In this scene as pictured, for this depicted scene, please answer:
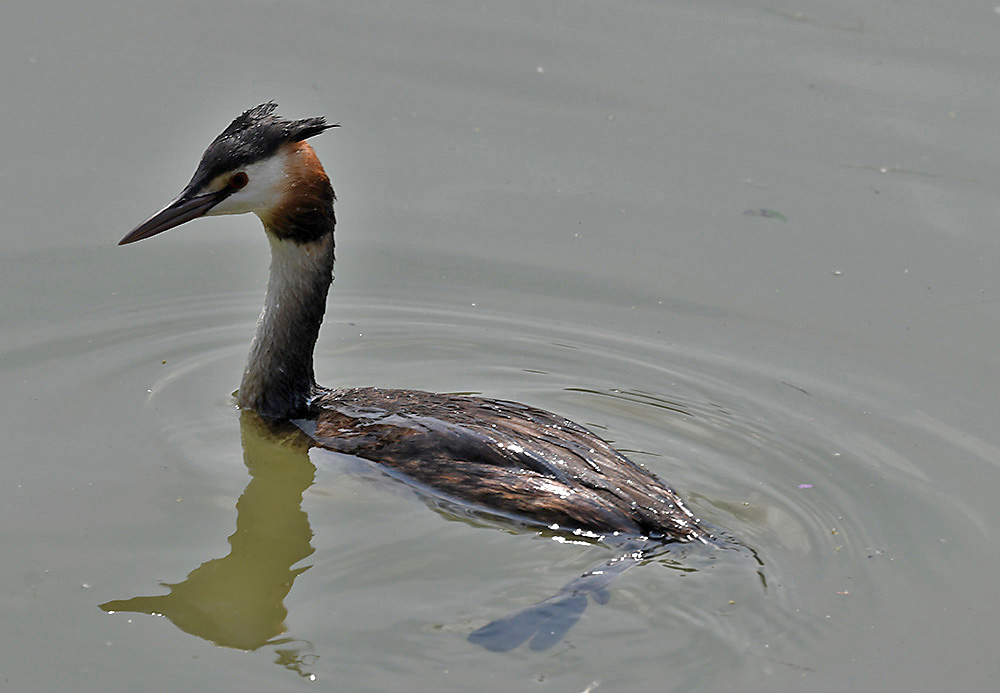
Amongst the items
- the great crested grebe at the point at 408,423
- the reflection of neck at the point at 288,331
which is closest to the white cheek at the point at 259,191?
the great crested grebe at the point at 408,423

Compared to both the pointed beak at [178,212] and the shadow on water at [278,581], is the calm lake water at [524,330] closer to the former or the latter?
the shadow on water at [278,581]

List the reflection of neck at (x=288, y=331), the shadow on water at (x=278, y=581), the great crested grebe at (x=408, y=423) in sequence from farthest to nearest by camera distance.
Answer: the reflection of neck at (x=288, y=331) < the great crested grebe at (x=408, y=423) < the shadow on water at (x=278, y=581)

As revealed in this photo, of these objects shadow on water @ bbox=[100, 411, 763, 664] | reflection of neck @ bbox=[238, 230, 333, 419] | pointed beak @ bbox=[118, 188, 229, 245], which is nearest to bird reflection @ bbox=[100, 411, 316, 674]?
shadow on water @ bbox=[100, 411, 763, 664]

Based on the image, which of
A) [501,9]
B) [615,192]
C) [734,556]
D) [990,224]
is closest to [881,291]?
[990,224]

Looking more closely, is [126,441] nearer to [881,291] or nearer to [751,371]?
[751,371]

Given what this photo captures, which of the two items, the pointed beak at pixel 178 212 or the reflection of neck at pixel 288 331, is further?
the reflection of neck at pixel 288 331

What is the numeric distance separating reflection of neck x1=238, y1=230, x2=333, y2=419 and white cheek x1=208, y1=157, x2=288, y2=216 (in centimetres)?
25

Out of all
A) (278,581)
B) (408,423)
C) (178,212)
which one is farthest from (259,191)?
(278,581)

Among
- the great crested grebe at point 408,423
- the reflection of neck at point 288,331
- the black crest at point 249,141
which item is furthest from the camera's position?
the reflection of neck at point 288,331

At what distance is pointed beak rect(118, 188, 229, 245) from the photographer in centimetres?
673

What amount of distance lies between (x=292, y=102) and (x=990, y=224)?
4.47m

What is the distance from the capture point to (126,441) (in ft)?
22.0

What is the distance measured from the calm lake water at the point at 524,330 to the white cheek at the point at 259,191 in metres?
1.01

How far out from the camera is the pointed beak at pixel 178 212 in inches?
265
